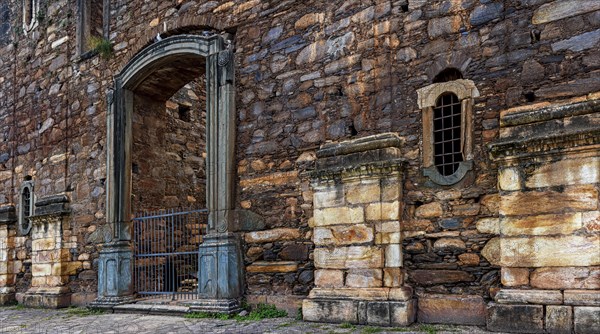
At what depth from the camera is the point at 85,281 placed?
Result: 916 centimetres

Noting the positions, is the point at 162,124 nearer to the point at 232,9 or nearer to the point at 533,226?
the point at 232,9

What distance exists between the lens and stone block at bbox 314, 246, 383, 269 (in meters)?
5.93

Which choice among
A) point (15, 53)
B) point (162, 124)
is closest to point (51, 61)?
point (15, 53)

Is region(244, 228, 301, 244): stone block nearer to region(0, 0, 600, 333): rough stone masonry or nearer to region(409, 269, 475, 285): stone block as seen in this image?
region(0, 0, 600, 333): rough stone masonry

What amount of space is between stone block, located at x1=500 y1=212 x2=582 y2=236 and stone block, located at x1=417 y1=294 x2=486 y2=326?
738 mm

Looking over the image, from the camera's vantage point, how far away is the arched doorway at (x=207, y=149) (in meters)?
7.20

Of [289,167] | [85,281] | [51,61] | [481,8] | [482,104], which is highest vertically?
[51,61]

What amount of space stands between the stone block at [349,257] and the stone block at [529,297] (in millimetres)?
1254

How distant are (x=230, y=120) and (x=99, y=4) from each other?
13.7 ft

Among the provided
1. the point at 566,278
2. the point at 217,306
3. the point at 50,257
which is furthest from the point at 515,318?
the point at 50,257

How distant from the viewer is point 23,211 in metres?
10.5

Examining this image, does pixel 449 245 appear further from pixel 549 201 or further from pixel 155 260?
pixel 155 260

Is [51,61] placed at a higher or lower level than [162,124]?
higher

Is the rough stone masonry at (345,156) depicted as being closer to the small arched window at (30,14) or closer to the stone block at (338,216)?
the stone block at (338,216)
